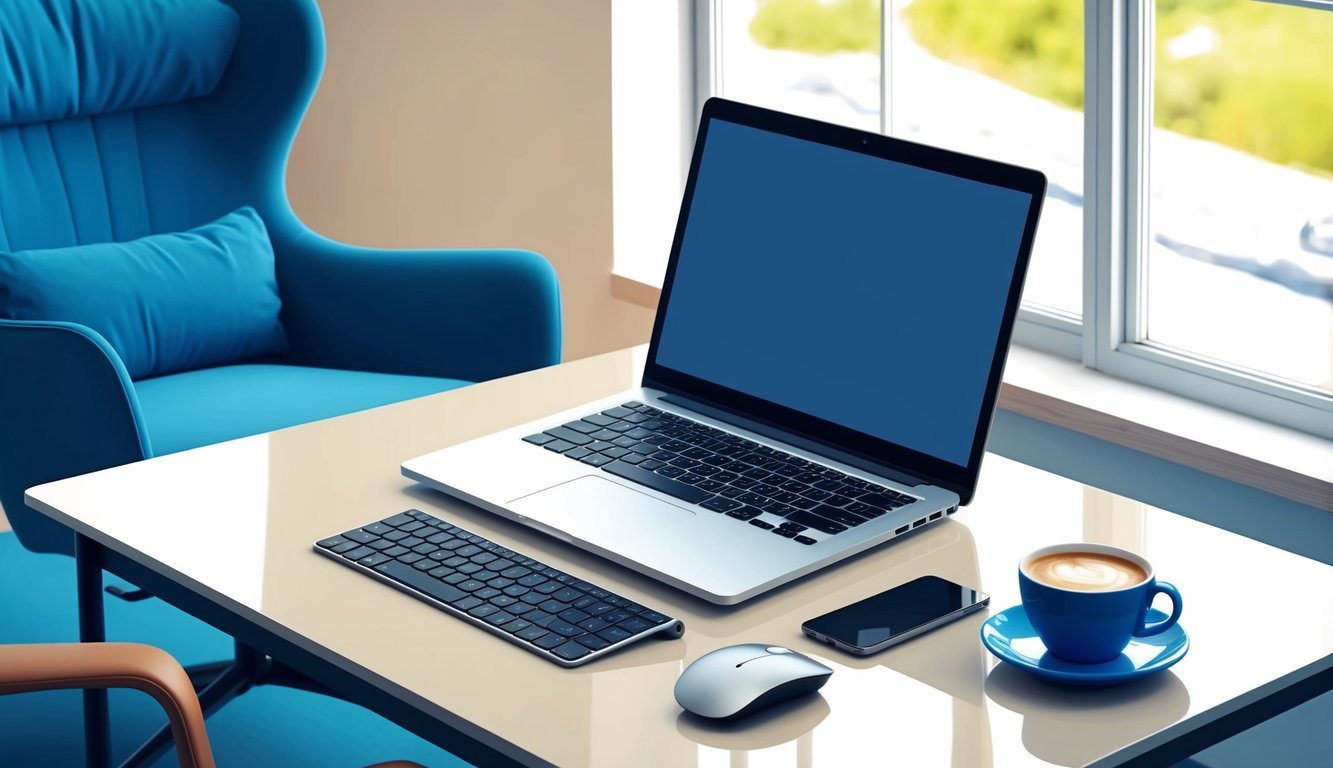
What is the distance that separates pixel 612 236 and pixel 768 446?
195 cm

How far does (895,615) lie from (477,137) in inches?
97.1

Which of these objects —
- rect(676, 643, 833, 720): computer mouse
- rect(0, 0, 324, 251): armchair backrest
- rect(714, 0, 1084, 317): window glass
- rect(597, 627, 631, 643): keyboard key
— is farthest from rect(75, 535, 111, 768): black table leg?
rect(714, 0, 1084, 317): window glass

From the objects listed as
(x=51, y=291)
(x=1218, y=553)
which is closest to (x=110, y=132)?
(x=51, y=291)

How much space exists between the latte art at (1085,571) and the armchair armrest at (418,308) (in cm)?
144

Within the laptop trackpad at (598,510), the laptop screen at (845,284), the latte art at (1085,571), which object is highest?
the laptop screen at (845,284)

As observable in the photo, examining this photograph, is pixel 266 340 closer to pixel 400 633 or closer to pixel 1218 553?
pixel 400 633

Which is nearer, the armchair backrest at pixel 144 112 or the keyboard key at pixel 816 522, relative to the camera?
the keyboard key at pixel 816 522

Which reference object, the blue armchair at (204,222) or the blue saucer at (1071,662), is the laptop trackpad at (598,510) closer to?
the blue saucer at (1071,662)

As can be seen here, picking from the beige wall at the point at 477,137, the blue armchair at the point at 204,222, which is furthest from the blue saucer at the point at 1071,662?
the beige wall at the point at 477,137

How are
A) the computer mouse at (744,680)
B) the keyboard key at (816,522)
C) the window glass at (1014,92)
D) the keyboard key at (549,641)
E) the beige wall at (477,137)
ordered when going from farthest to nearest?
the beige wall at (477,137) → the window glass at (1014,92) → the keyboard key at (816,522) → the keyboard key at (549,641) → the computer mouse at (744,680)

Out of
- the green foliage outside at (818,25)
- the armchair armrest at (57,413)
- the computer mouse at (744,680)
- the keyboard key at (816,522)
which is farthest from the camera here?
the green foliage outside at (818,25)

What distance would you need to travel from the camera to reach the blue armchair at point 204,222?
2258mm

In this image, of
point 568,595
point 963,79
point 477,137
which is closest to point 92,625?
point 568,595

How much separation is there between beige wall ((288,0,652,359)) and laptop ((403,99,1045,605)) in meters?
1.81
